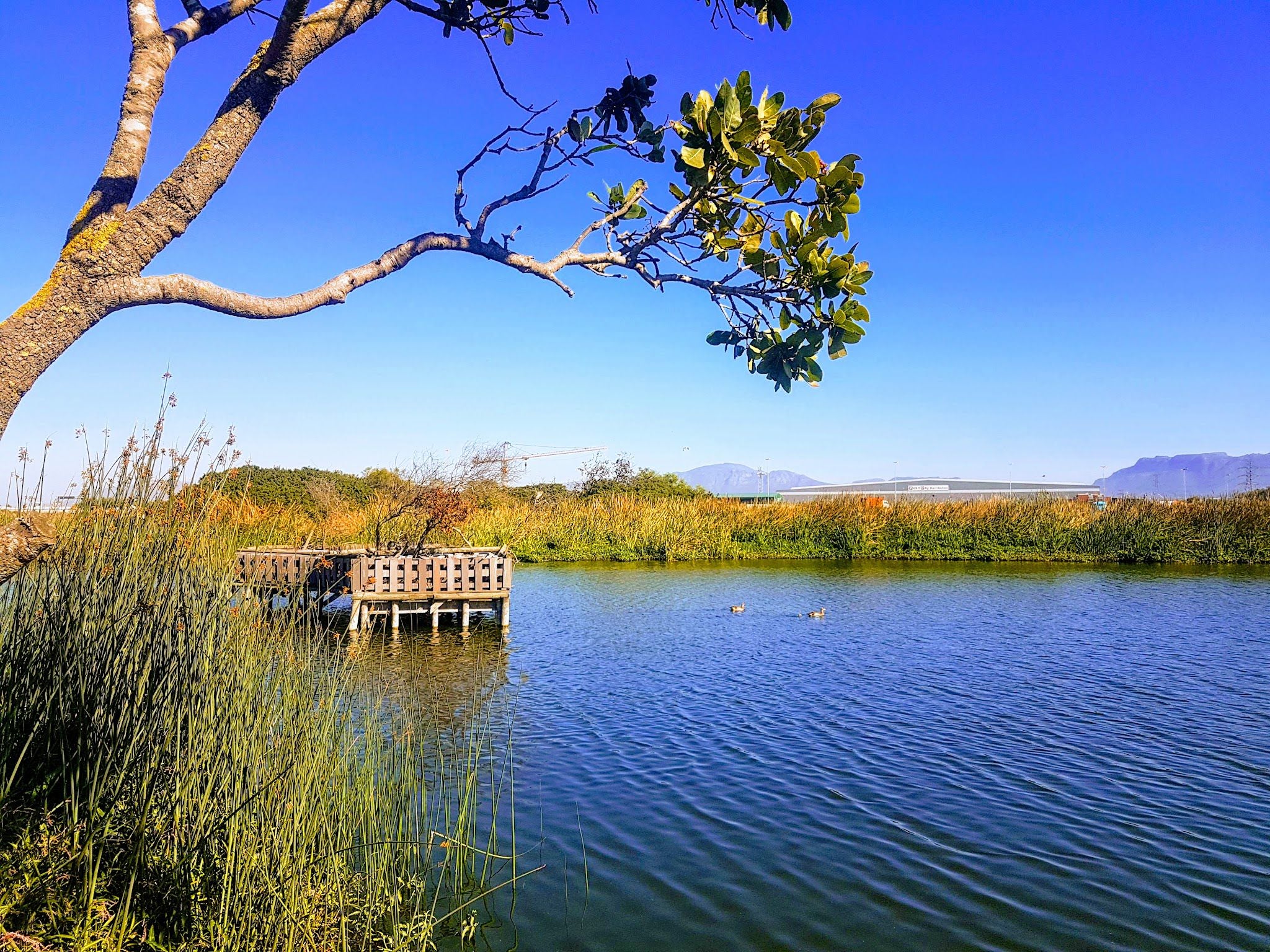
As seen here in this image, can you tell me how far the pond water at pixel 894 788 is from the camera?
515cm

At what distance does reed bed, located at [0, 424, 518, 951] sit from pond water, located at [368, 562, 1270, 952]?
1.20 m

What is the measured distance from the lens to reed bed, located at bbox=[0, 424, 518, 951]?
136 inches

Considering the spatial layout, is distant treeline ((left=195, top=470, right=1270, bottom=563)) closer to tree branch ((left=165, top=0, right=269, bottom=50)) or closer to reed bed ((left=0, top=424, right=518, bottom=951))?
reed bed ((left=0, top=424, right=518, bottom=951))

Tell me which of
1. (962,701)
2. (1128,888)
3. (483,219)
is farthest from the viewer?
(962,701)

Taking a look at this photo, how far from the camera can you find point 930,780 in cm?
757

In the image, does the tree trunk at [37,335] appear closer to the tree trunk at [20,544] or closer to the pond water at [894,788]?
the tree trunk at [20,544]

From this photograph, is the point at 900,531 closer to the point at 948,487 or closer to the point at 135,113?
the point at 135,113

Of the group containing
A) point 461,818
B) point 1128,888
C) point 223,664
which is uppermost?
point 223,664

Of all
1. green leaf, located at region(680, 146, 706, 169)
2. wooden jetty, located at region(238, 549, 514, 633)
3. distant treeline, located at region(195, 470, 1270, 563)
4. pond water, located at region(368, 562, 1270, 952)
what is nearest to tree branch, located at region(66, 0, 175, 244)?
green leaf, located at region(680, 146, 706, 169)

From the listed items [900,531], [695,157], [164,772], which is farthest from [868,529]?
[695,157]

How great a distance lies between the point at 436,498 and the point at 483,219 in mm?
15853

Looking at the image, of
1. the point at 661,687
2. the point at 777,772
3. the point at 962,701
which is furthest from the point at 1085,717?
the point at 661,687

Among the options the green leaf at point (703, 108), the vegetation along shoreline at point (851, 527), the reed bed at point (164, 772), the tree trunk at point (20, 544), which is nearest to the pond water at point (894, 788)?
the reed bed at point (164, 772)

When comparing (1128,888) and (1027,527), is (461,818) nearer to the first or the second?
(1128,888)
